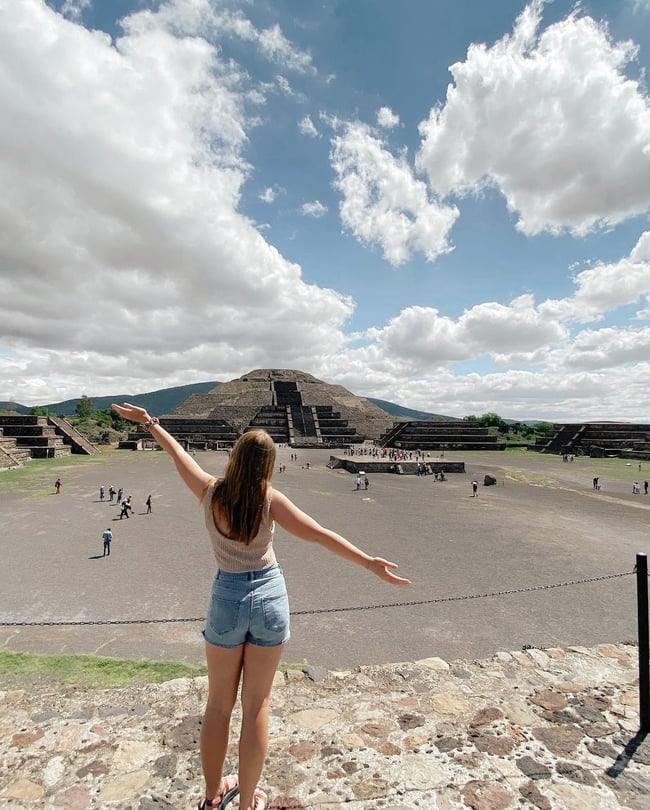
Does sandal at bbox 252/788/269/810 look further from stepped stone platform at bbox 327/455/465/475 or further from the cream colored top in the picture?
stepped stone platform at bbox 327/455/465/475

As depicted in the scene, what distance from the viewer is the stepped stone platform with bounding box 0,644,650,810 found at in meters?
2.35

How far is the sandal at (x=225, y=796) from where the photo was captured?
2047 mm

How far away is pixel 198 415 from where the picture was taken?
54.0 metres

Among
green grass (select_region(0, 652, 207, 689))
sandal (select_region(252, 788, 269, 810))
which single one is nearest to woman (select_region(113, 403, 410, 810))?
sandal (select_region(252, 788, 269, 810))

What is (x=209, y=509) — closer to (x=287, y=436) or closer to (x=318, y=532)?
(x=318, y=532)

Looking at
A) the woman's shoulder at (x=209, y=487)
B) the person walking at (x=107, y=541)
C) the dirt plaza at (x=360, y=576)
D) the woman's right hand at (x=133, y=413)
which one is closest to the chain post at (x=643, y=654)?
the dirt plaza at (x=360, y=576)

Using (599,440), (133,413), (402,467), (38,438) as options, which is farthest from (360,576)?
(599,440)

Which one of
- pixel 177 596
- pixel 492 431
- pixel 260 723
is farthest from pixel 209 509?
pixel 492 431

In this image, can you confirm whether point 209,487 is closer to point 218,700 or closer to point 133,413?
point 218,700

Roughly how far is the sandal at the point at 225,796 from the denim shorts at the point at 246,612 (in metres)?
0.89

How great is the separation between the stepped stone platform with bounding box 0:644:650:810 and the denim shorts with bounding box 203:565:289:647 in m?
1.19

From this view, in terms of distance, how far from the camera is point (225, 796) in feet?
7.13

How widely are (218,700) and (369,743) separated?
4.73 feet

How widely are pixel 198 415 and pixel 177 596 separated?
48.6 meters
